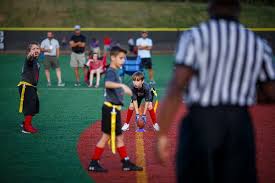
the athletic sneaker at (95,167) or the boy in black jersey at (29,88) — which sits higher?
the boy in black jersey at (29,88)

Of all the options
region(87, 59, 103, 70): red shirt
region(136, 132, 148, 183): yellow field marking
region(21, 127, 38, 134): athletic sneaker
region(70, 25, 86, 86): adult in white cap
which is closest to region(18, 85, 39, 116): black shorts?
region(21, 127, 38, 134): athletic sneaker

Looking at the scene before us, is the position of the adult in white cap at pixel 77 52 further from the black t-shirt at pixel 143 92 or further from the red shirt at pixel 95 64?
the black t-shirt at pixel 143 92

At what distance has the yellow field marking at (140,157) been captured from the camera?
819 cm

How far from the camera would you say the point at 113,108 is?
27.1 feet

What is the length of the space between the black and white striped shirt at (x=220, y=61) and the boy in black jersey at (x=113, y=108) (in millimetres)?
3378

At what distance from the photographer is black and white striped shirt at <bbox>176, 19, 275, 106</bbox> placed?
4465 millimetres

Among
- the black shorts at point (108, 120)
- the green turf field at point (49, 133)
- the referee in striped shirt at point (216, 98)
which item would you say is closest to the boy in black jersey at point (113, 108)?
the black shorts at point (108, 120)

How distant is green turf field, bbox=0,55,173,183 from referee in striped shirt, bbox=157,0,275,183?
12.2ft

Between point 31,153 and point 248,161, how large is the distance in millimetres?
5774

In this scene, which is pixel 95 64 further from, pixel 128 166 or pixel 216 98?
pixel 216 98

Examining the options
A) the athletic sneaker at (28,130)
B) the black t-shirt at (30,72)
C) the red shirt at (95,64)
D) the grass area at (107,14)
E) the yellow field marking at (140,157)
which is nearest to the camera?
the yellow field marking at (140,157)

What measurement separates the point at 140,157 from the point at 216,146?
508 cm

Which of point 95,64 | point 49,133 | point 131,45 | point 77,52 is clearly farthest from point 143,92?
point 131,45

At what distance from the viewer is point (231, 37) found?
14.9 feet
